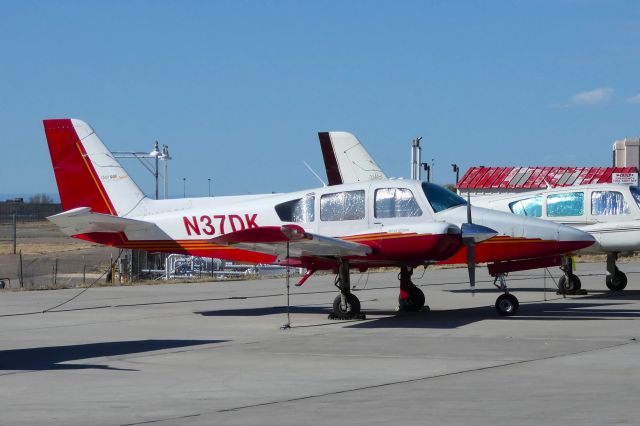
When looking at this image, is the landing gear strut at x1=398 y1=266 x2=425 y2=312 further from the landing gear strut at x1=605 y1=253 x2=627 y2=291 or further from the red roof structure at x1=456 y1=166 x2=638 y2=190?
the red roof structure at x1=456 y1=166 x2=638 y2=190

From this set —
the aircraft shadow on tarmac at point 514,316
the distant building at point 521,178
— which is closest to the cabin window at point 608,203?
the aircraft shadow on tarmac at point 514,316

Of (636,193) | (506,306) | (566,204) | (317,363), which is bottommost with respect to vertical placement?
(317,363)

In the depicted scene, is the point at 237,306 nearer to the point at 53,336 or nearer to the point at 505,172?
the point at 53,336

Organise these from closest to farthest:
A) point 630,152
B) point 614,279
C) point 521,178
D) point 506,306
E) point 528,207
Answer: point 506,306
point 528,207
point 614,279
point 521,178
point 630,152

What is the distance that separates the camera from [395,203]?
17.7 meters

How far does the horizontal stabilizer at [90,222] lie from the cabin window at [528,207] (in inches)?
334

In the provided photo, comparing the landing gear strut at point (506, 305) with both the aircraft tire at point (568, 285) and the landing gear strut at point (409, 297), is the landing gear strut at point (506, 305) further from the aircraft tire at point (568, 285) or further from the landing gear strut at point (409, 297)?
the aircraft tire at point (568, 285)

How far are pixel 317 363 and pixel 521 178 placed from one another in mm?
55459

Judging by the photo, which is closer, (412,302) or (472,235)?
(472,235)

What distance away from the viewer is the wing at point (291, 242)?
16203 mm

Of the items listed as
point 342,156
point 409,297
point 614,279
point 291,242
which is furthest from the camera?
Result: point 342,156

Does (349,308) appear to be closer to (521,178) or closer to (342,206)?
(342,206)

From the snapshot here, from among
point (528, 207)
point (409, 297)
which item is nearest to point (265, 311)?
point (409, 297)

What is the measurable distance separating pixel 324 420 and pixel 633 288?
713 inches
